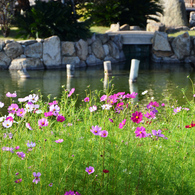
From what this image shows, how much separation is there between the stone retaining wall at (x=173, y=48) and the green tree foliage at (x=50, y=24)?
5.26 m

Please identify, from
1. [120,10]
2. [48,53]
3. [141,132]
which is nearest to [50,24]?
[48,53]

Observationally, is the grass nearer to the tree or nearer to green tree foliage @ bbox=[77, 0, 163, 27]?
the tree

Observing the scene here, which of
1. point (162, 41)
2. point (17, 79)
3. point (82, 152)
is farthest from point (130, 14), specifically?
point (82, 152)

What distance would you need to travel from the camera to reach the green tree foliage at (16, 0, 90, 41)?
18641 millimetres

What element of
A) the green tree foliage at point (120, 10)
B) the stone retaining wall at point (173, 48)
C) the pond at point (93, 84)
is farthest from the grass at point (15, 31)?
the pond at point (93, 84)

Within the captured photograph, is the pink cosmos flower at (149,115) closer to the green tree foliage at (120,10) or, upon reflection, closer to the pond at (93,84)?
the pond at (93,84)

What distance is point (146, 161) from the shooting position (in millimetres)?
3184

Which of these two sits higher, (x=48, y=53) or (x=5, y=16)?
(x=5, y=16)

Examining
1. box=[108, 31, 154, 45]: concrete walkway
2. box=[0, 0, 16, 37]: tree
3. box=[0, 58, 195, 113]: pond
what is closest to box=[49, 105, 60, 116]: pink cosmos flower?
box=[0, 58, 195, 113]: pond

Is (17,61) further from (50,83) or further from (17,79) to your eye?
(50,83)

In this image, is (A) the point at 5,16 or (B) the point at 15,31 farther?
(B) the point at 15,31

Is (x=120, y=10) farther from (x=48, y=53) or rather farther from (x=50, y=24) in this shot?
(x=48, y=53)

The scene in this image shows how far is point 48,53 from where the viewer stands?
18328 mm

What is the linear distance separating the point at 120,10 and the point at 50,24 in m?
7.98
